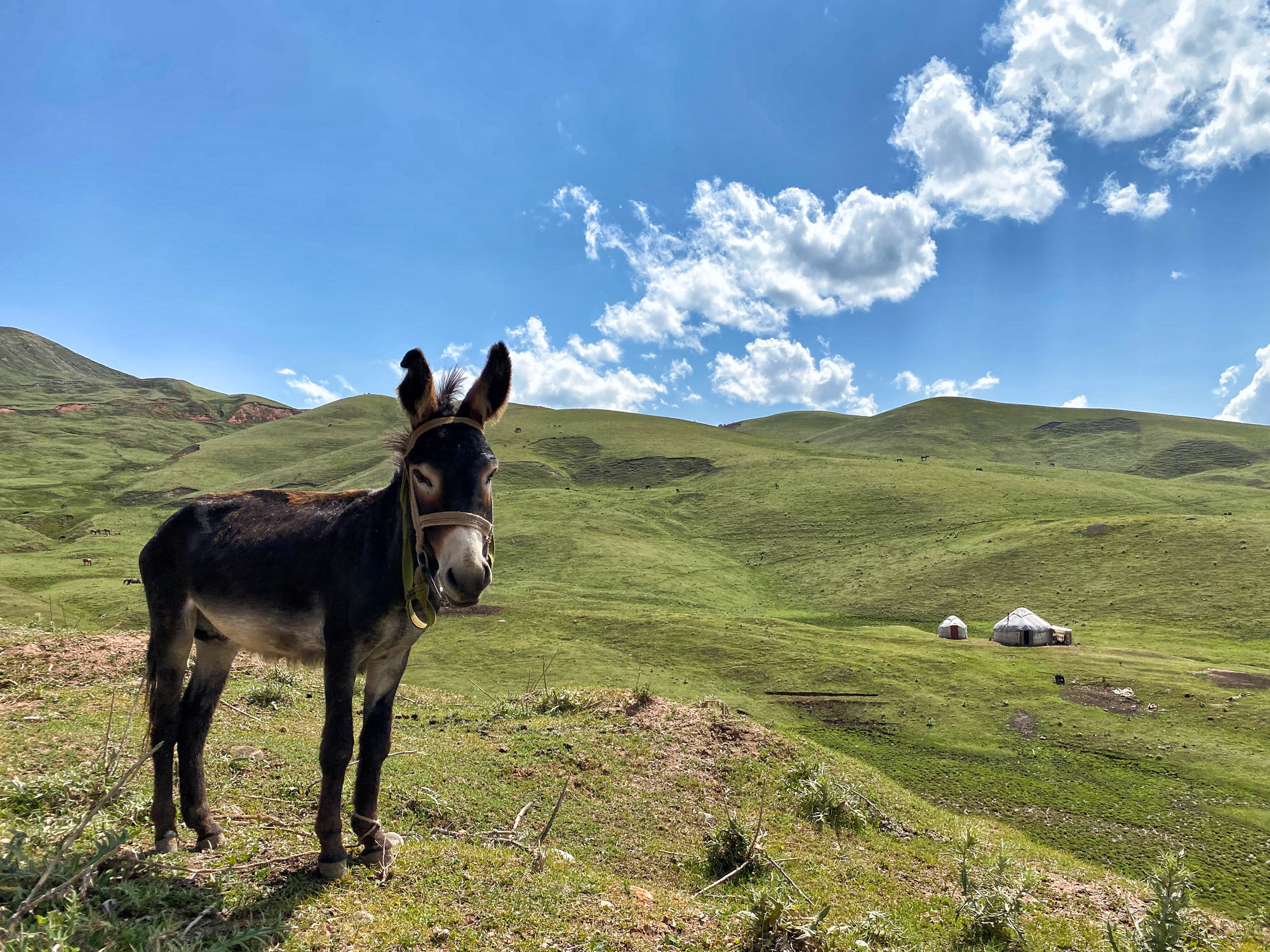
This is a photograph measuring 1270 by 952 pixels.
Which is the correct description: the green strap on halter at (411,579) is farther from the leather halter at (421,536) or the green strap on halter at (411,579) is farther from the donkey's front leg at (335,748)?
the donkey's front leg at (335,748)

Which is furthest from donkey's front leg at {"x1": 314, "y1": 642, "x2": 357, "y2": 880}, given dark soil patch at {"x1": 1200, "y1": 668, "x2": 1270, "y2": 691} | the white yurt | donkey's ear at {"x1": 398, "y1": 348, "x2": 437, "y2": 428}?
the white yurt

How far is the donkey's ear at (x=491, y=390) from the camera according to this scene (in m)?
5.00

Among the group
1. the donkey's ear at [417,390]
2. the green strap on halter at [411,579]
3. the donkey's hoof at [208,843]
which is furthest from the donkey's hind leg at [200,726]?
the donkey's ear at [417,390]

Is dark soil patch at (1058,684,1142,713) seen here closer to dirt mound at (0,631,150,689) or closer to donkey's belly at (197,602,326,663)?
donkey's belly at (197,602,326,663)

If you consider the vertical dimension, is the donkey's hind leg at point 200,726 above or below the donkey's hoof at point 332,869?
above

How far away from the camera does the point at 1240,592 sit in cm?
4056

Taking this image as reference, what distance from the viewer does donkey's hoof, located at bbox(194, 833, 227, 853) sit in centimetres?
546

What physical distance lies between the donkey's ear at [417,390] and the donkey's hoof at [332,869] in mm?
3776

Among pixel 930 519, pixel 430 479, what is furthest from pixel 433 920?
pixel 930 519

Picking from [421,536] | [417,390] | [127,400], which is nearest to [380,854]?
[421,536]

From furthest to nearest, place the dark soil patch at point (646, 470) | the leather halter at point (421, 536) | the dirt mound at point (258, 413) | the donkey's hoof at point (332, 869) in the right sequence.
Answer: the dirt mound at point (258, 413) → the dark soil patch at point (646, 470) → the donkey's hoof at point (332, 869) → the leather halter at point (421, 536)

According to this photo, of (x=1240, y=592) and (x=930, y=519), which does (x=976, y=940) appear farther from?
(x=930, y=519)

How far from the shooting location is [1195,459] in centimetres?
10812

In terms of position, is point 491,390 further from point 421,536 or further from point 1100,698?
point 1100,698
